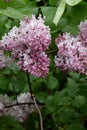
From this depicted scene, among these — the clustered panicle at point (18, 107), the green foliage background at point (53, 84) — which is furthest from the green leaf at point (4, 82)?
the clustered panicle at point (18, 107)

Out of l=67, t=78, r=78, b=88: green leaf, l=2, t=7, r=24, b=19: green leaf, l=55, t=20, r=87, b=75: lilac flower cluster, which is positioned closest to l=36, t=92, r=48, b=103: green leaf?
l=67, t=78, r=78, b=88: green leaf

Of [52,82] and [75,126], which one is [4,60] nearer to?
[52,82]

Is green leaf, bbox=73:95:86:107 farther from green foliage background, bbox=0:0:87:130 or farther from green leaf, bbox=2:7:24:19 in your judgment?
green leaf, bbox=2:7:24:19

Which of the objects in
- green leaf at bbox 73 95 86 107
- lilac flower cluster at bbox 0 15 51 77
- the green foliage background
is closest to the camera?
lilac flower cluster at bbox 0 15 51 77

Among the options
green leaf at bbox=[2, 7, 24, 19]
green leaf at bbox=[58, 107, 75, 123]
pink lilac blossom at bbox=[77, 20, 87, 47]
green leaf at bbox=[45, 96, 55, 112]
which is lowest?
green leaf at bbox=[58, 107, 75, 123]

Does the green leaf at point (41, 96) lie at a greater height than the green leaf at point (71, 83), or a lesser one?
lesser

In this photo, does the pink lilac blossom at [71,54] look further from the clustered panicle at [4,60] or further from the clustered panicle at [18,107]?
the clustered panicle at [18,107]

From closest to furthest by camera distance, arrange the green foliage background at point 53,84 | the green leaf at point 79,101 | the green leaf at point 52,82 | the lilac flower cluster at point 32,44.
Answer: the lilac flower cluster at point 32,44 → the green foliage background at point 53,84 → the green leaf at point 79,101 → the green leaf at point 52,82
